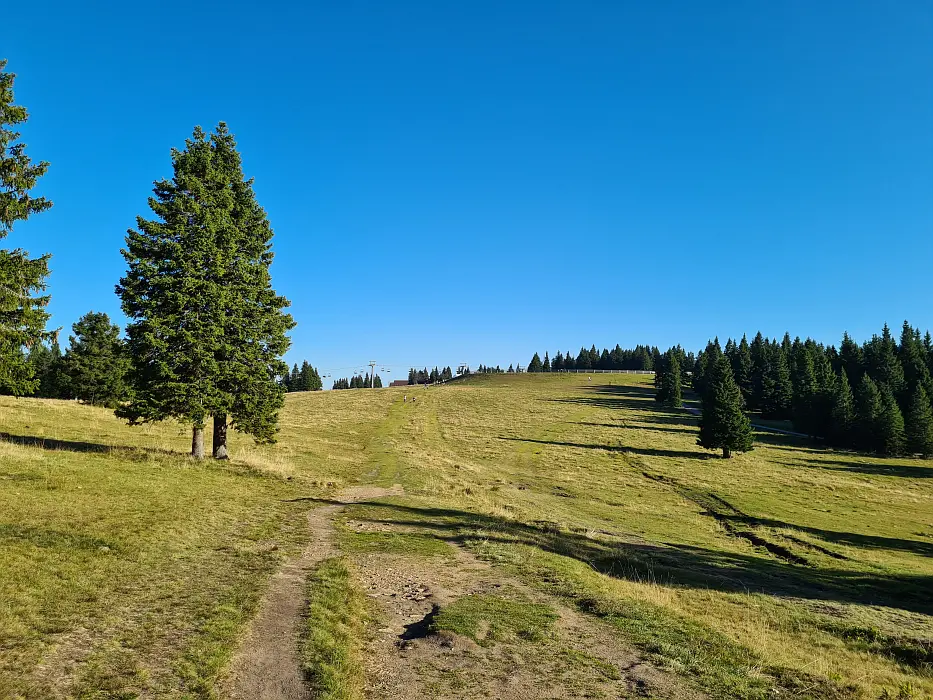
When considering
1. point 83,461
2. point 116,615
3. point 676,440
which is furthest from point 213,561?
point 676,440

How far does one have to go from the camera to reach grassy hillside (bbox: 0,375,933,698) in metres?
8.41

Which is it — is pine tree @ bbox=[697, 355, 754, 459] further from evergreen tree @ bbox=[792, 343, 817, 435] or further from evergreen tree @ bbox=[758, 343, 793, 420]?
evergreen tree @ bbox=[758, 343, 793, 420]

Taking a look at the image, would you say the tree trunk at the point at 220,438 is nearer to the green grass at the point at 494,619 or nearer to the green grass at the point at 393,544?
the green grass at the point at 393,544

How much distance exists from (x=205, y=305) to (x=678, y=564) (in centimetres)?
2332

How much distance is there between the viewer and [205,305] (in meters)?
24.6

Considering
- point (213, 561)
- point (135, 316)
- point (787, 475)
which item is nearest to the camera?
point (213, 561)

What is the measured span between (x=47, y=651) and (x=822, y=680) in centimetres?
1220

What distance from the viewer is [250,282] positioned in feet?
86.3

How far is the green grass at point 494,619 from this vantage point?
9.73 metres

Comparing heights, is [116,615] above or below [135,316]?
below

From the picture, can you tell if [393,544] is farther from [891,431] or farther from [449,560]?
[891,431]

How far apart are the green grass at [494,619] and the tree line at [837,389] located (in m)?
58.3

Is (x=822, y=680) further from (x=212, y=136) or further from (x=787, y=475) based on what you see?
(x=787, y=475)

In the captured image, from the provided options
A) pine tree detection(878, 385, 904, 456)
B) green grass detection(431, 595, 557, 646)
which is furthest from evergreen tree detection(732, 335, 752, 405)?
green grass detection(431, 595, 557, 646)
